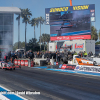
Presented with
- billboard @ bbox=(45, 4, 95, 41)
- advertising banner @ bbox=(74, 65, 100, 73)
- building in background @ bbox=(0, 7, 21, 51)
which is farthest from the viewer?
billboard @ bbox=(45, 4, 95, 41)

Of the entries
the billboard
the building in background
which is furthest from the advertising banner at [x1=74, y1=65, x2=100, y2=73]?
the billboard

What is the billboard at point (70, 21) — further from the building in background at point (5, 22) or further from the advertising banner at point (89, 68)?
the advertising banner at point (89, 68)

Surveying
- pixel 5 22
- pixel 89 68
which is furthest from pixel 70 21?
pixel 89 68

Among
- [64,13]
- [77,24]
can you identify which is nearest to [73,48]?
[77,24]

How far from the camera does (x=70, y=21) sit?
3538 centimetres

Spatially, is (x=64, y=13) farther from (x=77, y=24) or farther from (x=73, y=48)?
(x=73, y=48)

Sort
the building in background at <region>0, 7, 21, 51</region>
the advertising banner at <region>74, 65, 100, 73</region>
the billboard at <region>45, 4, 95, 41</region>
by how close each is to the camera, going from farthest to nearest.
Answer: the billboard at <region>45, 4, 95, 41</region>, the building in background at <region>0, 7, 21, 51</region>, the advertising banner at <region>74, 65, 100, 73</region>

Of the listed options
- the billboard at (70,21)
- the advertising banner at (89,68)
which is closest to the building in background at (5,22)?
the billboard at (70,21)

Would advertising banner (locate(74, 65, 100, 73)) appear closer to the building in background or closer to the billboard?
the building in background

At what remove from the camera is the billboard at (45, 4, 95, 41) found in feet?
113

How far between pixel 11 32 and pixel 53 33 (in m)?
10.3

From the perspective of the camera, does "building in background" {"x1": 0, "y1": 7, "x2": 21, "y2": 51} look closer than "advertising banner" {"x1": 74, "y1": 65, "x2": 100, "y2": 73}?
No

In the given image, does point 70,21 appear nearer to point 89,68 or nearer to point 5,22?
point 5,22

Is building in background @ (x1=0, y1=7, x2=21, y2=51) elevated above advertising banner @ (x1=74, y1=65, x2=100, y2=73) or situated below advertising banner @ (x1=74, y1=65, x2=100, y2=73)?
above
